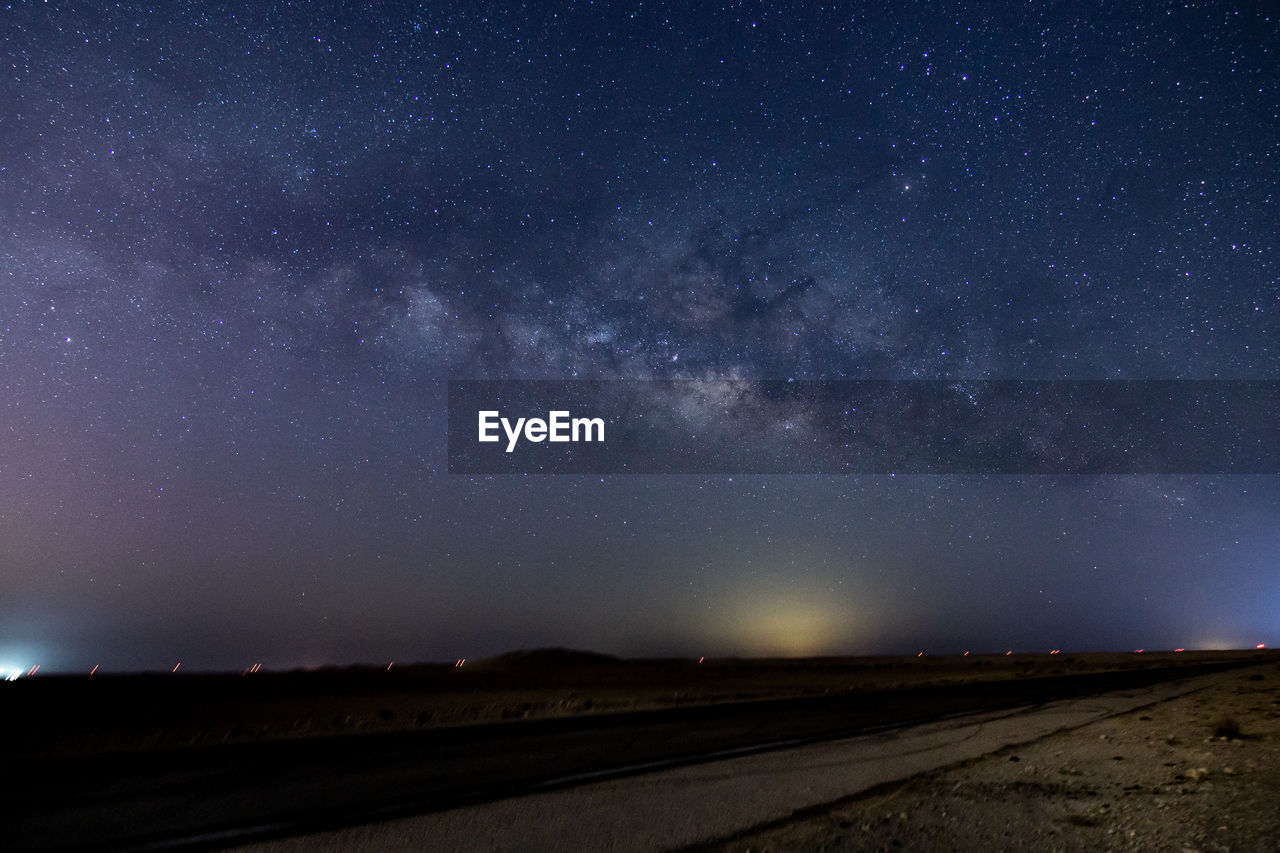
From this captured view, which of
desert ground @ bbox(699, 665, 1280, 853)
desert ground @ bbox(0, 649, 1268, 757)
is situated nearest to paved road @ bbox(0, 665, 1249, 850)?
desert ground @ bbox(699, 665, 1280, 853)

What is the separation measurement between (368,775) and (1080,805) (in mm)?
9153

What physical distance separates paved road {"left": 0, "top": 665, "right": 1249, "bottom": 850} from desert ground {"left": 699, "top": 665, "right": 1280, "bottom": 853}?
5.16ft

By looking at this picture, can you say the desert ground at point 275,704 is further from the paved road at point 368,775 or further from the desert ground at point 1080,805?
the desert ground at point 1080,805

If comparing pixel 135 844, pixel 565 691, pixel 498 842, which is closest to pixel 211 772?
pixel 135 844

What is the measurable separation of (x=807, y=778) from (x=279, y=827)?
6.49 m

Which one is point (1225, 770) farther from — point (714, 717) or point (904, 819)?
point (714, 717)

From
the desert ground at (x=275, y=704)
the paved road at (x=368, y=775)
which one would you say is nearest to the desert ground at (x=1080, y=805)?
the paved road at (x=368, y=775)

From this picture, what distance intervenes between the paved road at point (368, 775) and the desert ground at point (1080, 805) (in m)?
1.57

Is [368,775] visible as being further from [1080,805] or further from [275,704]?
[275,704]

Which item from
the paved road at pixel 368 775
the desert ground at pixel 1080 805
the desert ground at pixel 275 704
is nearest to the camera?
the desert ground at pixel 1080 805

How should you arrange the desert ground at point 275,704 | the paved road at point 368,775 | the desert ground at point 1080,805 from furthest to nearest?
1. the desert ground at point 275,704
2. the paved road at point 368,775
3. the desert ground at point 1080,805

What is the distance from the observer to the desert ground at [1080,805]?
19.6 ft

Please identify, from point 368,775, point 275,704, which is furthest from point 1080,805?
point 275,704

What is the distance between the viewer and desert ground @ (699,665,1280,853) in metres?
5.97
